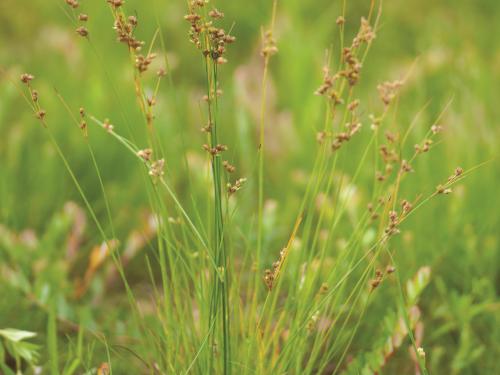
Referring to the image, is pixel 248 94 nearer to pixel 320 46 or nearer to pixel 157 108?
pixel 157 108

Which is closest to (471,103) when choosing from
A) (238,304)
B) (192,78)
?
(192,78)

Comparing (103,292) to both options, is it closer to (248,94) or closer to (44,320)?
(44,320)

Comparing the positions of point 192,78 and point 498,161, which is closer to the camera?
point 498,161

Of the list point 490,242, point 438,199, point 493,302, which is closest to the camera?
point 493,302

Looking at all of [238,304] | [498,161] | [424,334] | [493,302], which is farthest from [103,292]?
[498,161]

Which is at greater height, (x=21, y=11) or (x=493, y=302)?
(x=21, y=11)

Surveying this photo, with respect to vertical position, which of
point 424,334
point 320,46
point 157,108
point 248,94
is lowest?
point 424,334

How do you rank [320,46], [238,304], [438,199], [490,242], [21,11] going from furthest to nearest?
[21,11], [320,46], [438,199], [490,242], [238,304]
